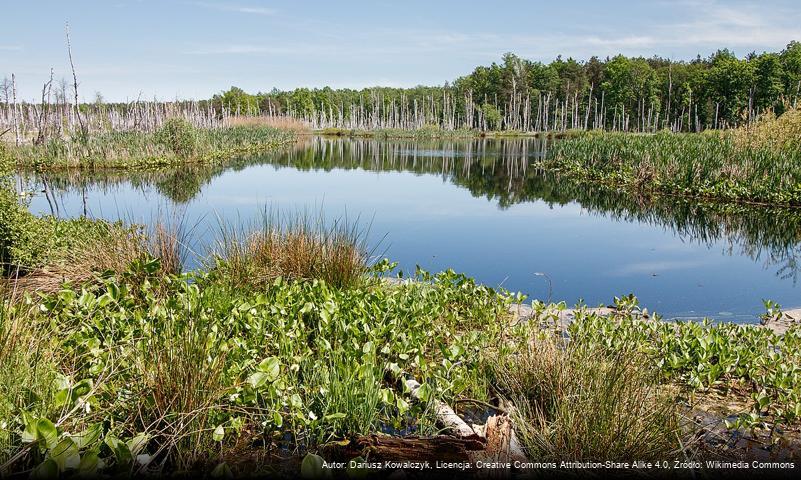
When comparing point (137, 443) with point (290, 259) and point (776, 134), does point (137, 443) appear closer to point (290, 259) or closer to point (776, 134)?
point (290, 259)

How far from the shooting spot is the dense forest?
5947 centimetres

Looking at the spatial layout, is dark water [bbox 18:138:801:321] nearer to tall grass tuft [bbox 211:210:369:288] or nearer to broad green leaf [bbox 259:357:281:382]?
Answer: tall grass tuft [bbox 211:210:369:288]

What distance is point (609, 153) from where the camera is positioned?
2078 cm

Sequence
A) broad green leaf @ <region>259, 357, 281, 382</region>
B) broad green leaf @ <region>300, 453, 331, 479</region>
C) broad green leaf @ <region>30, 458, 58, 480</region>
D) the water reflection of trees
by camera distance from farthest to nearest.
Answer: the water reflection of trees < broad green leaf @ <region>259, 357, 281, 382</region> < broad green leaf @ <region>300, 453, 331, 479</region> < broad green leaf @ <region>30, 458, 58, 480</region>

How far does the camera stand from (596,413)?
281 centimetres

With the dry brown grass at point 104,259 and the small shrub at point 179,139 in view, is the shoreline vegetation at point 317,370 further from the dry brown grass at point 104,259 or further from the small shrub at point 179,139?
the small shrub at point 179,139

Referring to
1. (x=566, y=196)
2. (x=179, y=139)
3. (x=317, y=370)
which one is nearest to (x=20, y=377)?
(x=317, y=370)

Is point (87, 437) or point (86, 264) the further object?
point (86, 264)

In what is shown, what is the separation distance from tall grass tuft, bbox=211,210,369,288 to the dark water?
6.83 feet

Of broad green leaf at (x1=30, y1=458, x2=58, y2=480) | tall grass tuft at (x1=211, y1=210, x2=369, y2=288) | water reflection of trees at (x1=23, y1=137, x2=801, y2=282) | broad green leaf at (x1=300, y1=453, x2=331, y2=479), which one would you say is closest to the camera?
broad green leaf at (x1=30, y1=458, x2=58, y2=480)

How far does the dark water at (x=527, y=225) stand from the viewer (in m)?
7.18

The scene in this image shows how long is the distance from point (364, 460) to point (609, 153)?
20134mm

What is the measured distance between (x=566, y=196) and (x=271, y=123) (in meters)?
39.6

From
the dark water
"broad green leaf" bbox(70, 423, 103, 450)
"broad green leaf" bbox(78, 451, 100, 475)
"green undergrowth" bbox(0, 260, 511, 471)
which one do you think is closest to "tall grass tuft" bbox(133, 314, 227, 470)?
"green undergrowth" bbox(0, 260, 511, 471)
